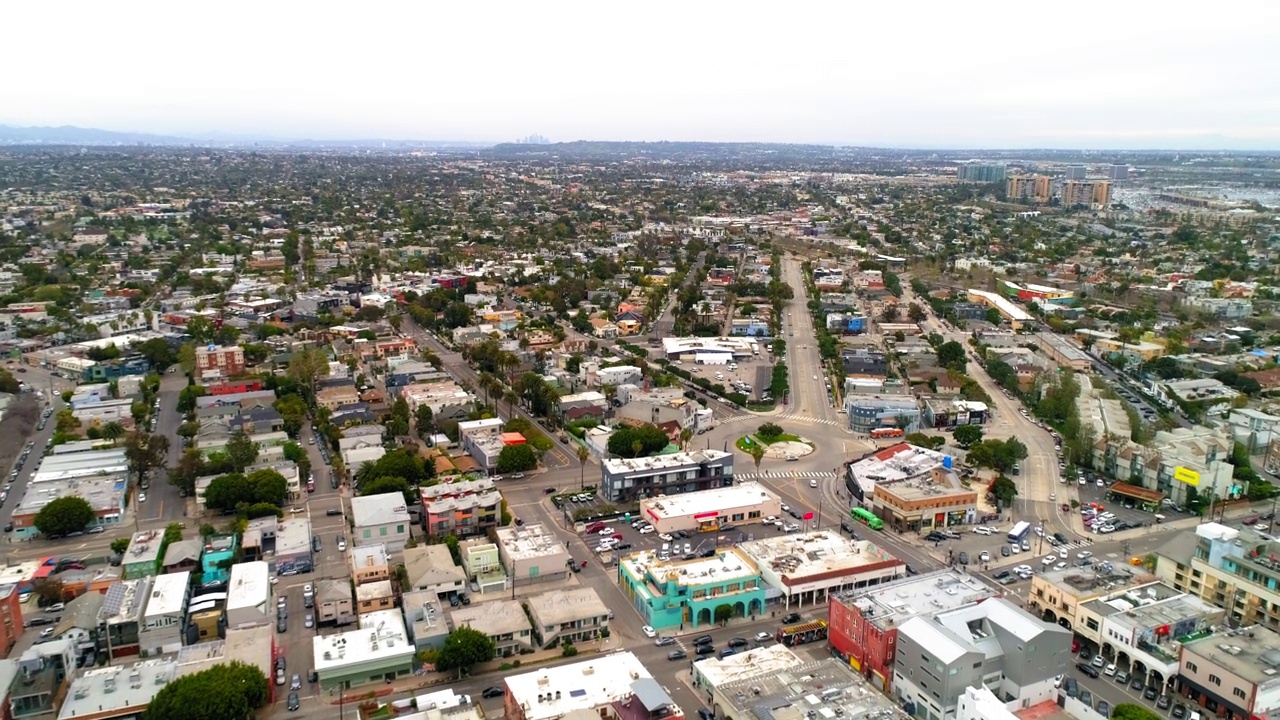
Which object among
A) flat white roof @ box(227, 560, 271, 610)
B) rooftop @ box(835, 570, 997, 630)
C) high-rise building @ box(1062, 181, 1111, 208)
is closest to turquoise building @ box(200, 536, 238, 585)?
flat white roof @ box(227, 560, 271, 610)

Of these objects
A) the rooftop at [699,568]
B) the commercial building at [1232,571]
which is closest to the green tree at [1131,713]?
the commercial building at [1232,571]

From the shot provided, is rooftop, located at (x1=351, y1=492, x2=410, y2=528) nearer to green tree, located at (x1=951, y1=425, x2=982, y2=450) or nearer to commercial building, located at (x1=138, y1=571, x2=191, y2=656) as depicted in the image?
commercial building, located at (x1=138, y1=571, x2=191, y2=656)

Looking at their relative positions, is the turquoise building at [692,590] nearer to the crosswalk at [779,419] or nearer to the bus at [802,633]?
the bus at [802,633]

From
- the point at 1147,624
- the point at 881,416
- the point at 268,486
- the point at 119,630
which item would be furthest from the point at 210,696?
the point at 881,416

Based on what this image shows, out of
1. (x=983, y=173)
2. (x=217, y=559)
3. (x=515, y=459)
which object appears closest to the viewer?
(x=217, y=559)

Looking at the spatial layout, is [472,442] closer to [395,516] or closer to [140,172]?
[395,516]

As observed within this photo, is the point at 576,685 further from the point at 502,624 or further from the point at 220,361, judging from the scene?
the point at 220,361
